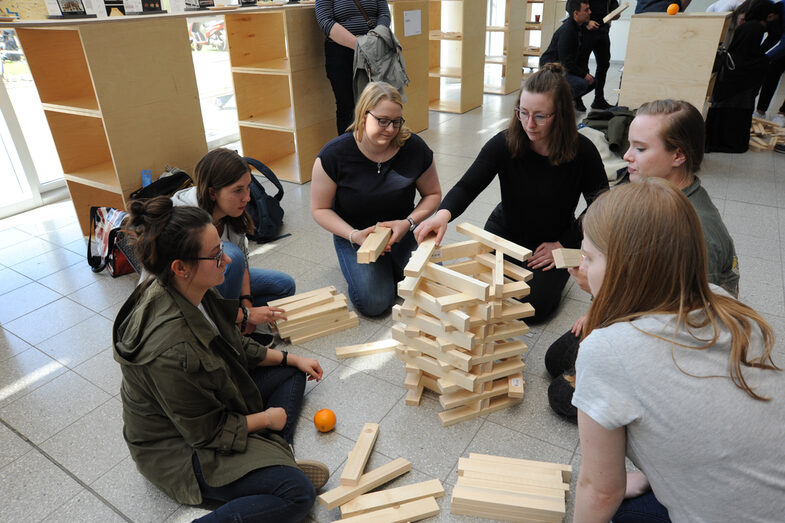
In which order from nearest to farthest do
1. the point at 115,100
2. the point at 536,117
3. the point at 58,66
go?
the point at 536,117, the point at 115,100, the point at 58,66

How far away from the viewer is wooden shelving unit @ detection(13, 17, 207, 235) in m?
3.33

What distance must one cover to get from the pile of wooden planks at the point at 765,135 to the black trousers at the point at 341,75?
4.48 m

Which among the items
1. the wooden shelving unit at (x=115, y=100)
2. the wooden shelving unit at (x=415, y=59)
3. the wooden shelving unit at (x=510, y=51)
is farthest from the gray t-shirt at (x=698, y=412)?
the wooden shelving unit at (x=510, y=51)

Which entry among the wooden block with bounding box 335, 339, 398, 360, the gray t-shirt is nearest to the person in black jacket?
the wooden block with bounding box 335, 339, 398, 360

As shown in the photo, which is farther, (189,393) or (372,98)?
(372,98)

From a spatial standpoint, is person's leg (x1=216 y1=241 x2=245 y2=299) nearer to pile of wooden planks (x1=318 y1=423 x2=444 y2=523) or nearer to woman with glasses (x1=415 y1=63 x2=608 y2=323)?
woman with glasses (x1=415 y1=63 x2=608 y2=323)

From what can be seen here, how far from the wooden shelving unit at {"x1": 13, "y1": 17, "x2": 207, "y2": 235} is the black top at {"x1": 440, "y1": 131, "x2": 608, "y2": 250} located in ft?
7.45

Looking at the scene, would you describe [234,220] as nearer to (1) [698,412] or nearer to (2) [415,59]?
(1) [698,412]

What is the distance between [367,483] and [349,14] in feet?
13.1

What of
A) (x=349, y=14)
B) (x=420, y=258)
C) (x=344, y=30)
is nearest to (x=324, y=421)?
(x=420, y=258)

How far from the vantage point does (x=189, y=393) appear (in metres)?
1.58

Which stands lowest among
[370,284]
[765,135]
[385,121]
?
[765,135]

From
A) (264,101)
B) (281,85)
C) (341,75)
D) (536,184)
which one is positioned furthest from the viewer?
(281,85)

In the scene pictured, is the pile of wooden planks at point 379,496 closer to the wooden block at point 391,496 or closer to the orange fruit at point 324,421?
the wooden block at point 391,496
